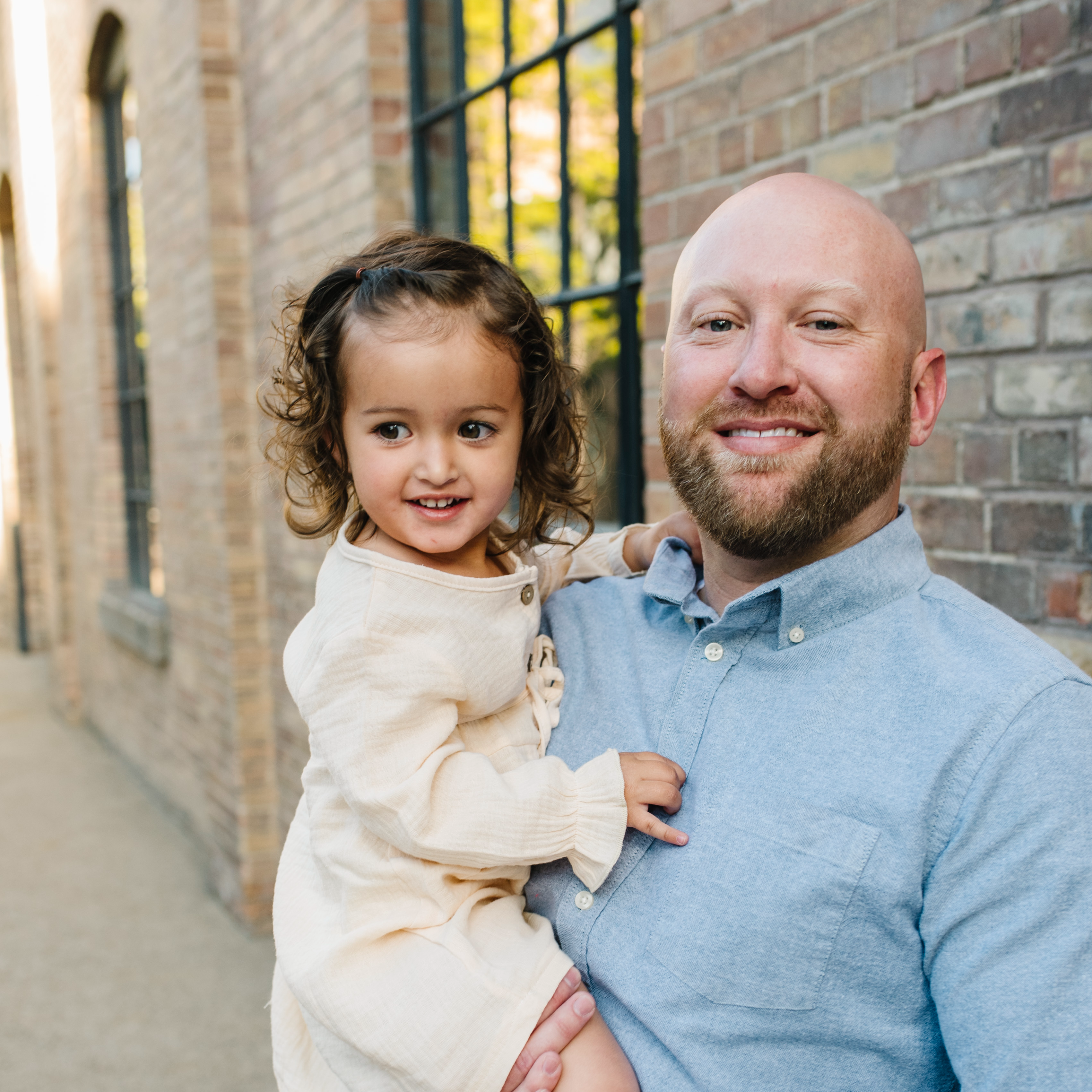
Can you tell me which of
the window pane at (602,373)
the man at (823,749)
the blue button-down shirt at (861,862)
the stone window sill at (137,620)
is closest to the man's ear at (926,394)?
the man at (823,749)

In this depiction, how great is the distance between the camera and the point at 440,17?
353 centimetres

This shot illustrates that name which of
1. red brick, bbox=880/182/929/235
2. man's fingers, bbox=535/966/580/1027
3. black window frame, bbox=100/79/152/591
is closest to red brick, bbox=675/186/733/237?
red brick, bbox=880/182/929/235

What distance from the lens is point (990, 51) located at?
1645 mm

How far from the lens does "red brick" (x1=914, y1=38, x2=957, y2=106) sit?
1703 millimetres

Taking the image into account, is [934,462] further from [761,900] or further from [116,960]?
[116,960]

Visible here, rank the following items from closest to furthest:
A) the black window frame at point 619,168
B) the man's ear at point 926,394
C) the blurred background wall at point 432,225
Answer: the man's ear at point 926,394, the blurred background wall at point 432,225, the black window frame at point 619,168

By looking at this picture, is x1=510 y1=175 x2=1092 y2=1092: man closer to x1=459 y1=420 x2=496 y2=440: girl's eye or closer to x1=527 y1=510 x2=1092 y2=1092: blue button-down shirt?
x1=527 y1=510 x2=1092 y2=1092: blue button-down shirt

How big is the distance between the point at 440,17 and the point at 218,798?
3.32m

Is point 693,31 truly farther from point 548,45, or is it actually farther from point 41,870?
point 41,870

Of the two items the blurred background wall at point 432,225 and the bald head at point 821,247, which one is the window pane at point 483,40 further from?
the bald head at point 821,247

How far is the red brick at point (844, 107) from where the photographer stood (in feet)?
6.14

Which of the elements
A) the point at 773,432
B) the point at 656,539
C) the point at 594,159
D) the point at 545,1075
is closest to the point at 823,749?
the point at 773,432

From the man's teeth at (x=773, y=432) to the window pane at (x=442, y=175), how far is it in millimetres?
2419

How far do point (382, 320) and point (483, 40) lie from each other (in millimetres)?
2349
